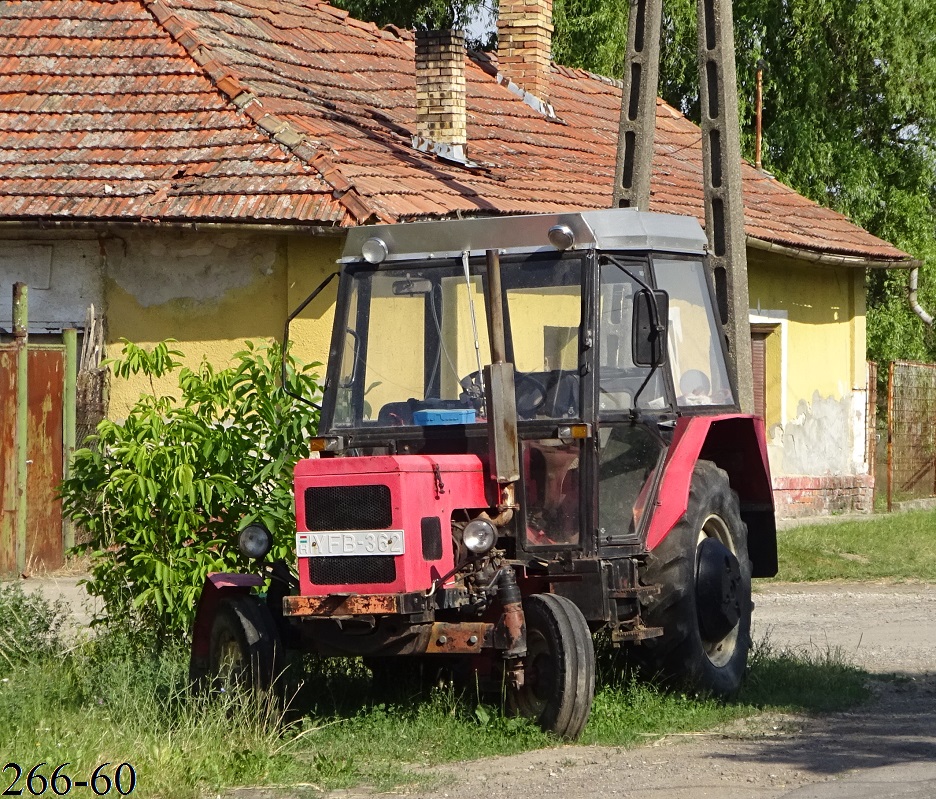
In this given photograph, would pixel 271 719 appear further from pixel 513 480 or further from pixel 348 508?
pixel 513 480

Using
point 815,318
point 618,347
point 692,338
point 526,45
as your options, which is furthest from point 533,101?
point 618,347

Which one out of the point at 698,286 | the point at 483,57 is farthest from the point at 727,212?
the point at 483,57

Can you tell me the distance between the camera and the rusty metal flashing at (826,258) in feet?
55.8

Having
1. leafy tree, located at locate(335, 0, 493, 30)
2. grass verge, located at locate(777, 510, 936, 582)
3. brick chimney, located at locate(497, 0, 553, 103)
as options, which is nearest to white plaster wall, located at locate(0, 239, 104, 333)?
grass verge, located at locate(777, 510, 936, 582)

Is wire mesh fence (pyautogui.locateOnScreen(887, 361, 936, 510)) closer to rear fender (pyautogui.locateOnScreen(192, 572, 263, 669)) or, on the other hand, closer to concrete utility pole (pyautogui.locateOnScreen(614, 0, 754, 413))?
concrete utility pole (pyautogui.locateOnScreen(614, 0, 754, 413))

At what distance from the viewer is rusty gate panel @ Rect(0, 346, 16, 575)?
12.4 m

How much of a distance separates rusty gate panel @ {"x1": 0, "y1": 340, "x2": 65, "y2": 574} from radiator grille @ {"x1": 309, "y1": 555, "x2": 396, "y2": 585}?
21.4 feet

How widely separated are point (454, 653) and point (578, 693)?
0.54 m

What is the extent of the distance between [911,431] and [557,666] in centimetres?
1566

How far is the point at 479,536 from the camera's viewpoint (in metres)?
6.58

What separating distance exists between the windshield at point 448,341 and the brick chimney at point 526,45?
38.4ft

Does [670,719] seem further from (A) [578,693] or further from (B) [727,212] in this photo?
(B) [727,212]

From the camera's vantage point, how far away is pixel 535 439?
22.5 ft

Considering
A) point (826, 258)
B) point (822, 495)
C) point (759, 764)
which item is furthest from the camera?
point (822, 495)
